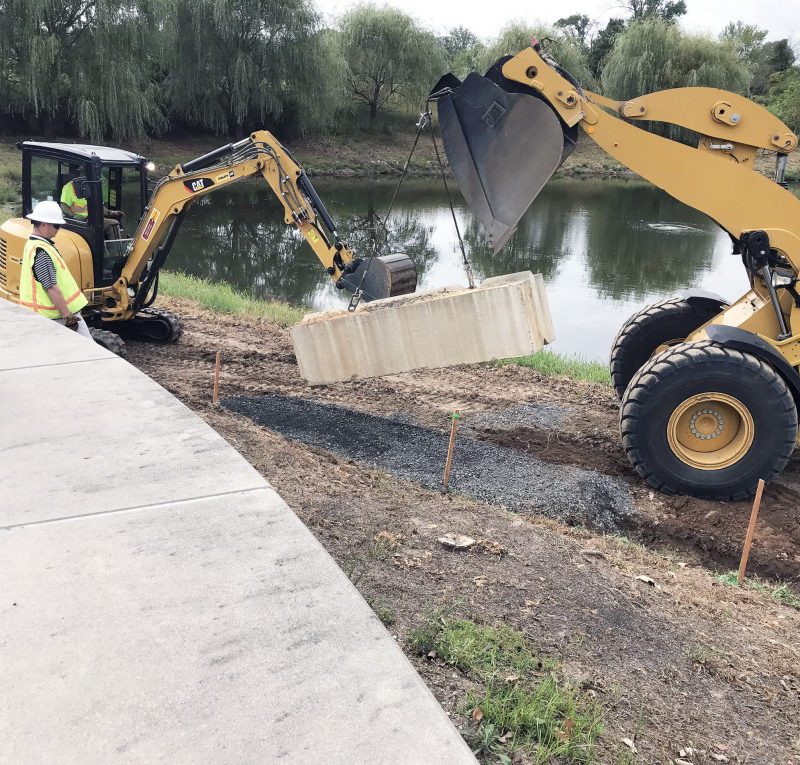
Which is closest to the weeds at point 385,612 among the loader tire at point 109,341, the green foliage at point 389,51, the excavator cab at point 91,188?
the loader tire at point 109,341

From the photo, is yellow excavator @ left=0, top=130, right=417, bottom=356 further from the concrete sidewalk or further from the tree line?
the tree line

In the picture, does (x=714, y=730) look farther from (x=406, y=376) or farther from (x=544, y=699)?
(x=406, y=376)

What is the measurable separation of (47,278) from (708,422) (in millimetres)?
5827

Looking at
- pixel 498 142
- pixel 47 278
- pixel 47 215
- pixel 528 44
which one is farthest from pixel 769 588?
pixel 528 44

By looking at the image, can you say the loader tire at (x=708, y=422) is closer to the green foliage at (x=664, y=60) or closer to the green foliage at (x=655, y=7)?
the green foliage at (x=664, y=60)

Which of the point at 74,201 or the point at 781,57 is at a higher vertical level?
the point at 781,57

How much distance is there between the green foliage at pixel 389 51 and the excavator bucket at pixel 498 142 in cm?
3980

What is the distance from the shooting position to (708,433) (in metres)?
6.84

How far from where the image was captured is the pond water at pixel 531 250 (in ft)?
59.2

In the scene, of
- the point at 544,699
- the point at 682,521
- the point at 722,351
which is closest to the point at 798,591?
the point at 682,521

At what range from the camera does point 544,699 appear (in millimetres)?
3172

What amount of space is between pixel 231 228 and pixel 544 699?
961 inches

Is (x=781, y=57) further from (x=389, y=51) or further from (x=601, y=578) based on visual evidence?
(x=601, y=578)

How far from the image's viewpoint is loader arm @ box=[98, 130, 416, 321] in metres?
8.96
